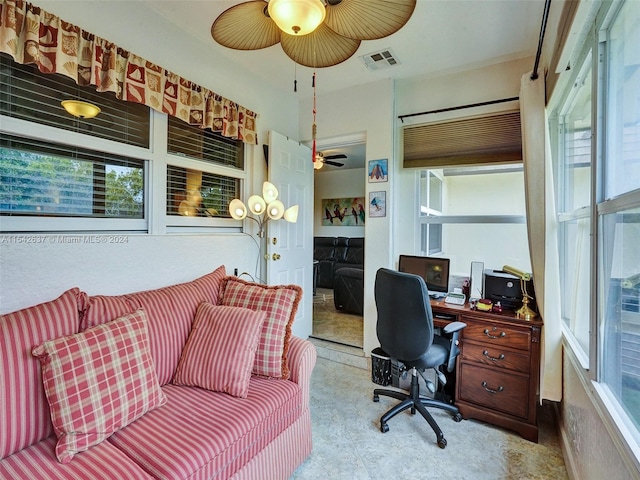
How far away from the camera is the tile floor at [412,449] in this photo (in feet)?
5.47

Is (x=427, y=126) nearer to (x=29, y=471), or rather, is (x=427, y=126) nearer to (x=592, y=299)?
(x=592, y=299)

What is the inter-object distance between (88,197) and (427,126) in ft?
9.03

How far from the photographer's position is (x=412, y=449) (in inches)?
72.7

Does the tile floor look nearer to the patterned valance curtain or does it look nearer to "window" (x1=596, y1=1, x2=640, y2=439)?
"window" (x1=596, y1=1, x2=640, y2=439)

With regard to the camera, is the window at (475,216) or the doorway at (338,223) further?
the doorway at (338,223)

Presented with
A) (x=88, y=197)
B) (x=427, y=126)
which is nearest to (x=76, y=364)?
(x=88, y=197)

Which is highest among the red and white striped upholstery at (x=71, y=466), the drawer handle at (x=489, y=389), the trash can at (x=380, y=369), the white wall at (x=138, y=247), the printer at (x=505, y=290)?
the white wall at (x=138, y=247)

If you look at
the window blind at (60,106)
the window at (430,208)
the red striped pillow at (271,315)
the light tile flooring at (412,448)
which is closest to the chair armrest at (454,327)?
the light tile flooring at (412,448)

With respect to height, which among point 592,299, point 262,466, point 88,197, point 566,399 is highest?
point 88,197

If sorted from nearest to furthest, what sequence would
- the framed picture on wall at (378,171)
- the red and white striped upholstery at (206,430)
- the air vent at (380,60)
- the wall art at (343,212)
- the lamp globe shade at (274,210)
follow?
the red and white striped upholstery at (206,430) → the air vent at (380,60) → the lamp globe shade at (274,210) → the framed picture on wall at (378,171) → the wall art at (343,212)

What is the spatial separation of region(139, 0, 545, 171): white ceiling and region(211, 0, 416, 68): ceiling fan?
0.79 m

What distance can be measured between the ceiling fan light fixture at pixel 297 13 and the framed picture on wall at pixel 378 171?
71.7 inches

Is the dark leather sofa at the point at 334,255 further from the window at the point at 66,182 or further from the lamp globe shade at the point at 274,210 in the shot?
the window at the point at 66,182

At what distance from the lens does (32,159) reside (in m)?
1.62
